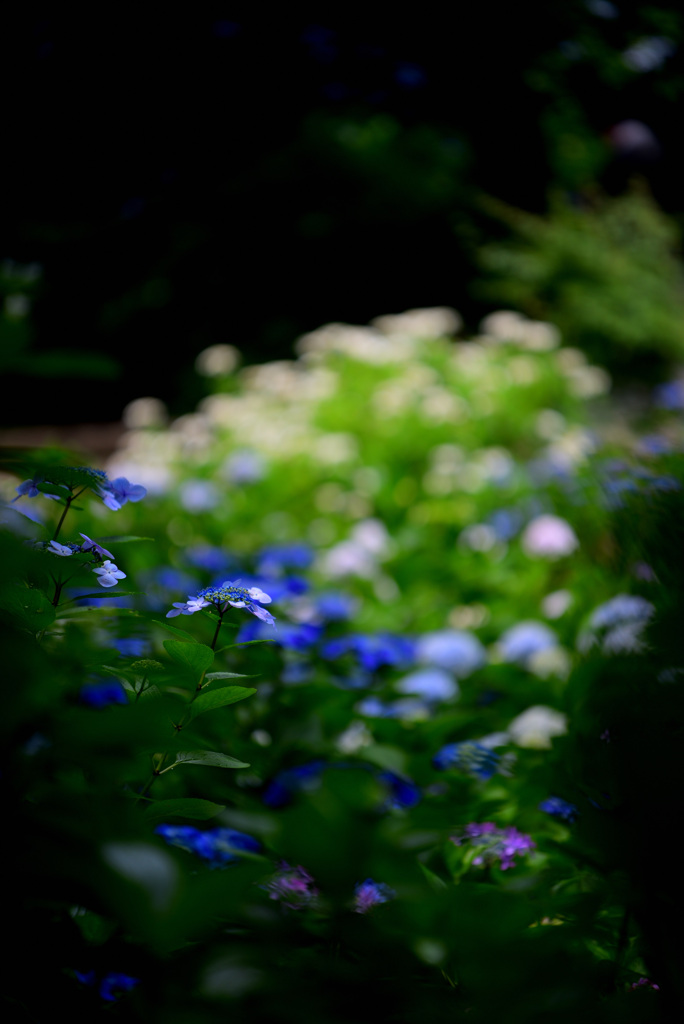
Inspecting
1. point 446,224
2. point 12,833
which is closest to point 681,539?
point 12,833

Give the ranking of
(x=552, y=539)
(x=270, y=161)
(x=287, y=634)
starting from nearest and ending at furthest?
(x=287, y=634), (x=552, y=539), (x=270, y=161)

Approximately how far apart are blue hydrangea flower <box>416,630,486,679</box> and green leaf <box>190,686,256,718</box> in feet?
2.84

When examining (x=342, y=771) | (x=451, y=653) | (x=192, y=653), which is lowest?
(x=451, y=653)

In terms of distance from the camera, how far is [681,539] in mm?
679

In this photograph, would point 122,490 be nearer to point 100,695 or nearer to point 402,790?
point 100,695

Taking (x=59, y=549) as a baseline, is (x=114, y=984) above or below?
below

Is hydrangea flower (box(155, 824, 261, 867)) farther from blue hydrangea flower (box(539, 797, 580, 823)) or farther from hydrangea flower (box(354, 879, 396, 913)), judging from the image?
blue hydrangea flower (box(539, 797, 580, 823))

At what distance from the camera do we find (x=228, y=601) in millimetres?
571

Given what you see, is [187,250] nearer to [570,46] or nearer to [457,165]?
[457,165]

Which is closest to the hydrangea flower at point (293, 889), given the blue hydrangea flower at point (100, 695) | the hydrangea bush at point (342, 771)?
the hydrangea bush at point (342, 771)

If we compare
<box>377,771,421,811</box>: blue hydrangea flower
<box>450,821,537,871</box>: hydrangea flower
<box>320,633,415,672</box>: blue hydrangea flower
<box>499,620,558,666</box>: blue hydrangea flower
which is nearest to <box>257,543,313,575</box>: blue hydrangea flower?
<box>320,633,415,672</box>: blue hydrangea flower

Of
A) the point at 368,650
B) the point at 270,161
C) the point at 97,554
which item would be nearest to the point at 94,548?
the point at 97,554

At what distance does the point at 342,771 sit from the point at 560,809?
26 cm

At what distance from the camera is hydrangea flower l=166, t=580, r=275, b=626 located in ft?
1.80
